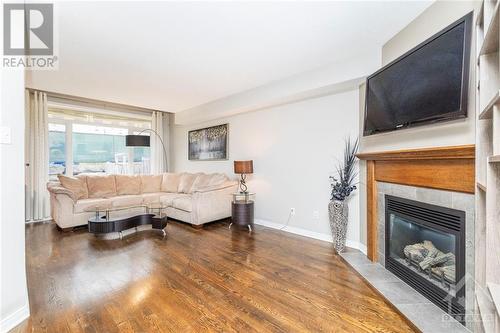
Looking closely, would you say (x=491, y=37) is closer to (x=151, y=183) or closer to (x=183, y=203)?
(x=183, y=203)

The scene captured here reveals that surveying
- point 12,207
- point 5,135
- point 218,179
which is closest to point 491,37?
point 5,135

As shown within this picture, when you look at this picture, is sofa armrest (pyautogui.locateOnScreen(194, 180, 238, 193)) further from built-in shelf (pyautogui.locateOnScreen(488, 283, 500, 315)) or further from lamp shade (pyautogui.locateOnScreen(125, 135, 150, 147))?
built-in shelf (pyautogui.locateOnScreen(488, 283, 500, 315))

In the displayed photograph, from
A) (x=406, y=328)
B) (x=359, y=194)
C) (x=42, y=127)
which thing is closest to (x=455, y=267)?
(x=406, y=328)

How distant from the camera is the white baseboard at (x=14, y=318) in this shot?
4.88ft

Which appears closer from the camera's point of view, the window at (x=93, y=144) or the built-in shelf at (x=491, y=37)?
the built-in shelf at (x=491, y=37)

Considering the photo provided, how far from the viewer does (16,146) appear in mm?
1592

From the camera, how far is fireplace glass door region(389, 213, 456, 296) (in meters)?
1.72

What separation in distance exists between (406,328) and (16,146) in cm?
299

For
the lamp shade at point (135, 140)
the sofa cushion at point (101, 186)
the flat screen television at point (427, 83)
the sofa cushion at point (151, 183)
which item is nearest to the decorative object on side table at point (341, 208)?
the flat screen television at point (427, 83)

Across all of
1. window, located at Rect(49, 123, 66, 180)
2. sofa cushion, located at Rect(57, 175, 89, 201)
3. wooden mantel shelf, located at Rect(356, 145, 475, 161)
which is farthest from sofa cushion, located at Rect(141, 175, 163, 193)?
wooden mantel shelf, located at Rect(356, 145, 475, 161)

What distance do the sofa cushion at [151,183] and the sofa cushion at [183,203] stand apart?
4.08 ft

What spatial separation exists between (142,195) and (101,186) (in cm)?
79

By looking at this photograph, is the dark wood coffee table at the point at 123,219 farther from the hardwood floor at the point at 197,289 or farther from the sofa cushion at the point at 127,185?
the sofa cushion at the point at 127,185

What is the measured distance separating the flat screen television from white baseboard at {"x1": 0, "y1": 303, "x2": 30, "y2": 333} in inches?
130
